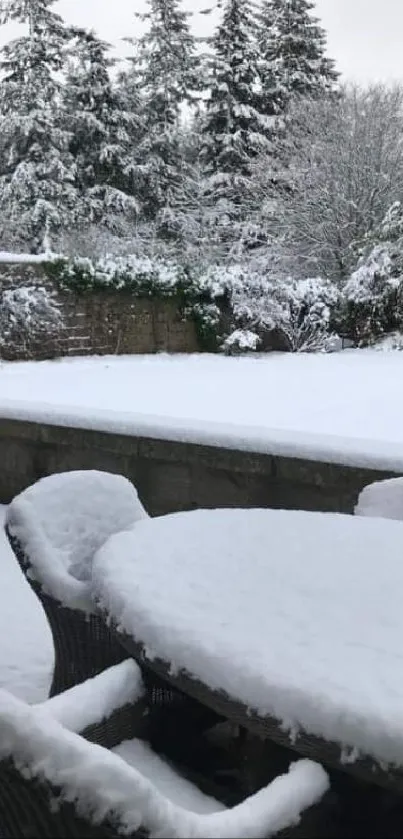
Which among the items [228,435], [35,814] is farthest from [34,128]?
[35,814]

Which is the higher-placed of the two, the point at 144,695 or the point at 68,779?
the point at 68,779

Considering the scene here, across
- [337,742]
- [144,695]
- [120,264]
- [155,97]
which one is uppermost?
[155,97]

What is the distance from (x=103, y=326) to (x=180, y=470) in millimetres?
6363

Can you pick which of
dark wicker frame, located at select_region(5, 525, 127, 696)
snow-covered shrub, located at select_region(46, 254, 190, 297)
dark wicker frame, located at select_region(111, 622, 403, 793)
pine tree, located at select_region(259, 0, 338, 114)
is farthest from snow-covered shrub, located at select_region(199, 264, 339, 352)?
pine tree, located at select_region(259, 0, 338, 114)

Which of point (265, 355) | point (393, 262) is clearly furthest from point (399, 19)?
point (265, 355)

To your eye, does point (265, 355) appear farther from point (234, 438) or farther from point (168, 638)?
point (168, 638)

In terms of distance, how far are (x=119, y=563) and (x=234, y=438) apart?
1908mm

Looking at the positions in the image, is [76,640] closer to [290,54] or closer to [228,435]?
[228,435]

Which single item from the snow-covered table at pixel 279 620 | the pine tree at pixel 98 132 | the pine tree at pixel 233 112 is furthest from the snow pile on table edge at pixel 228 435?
the pine tree at pixel 233 112

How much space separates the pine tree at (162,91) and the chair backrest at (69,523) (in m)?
18.3

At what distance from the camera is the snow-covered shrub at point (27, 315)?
8.77 meters

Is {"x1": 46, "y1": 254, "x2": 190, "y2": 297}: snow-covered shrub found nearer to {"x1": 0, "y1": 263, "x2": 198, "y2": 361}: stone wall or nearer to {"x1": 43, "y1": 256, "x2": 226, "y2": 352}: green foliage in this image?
{"x1": 43, "y1": 256, "x2": 226, "y2": 352}: green foliage

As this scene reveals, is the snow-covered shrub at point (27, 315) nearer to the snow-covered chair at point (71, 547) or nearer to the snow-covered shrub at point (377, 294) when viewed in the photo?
the snow-covered shrub at point (377, 294)

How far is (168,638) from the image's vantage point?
1254mm
